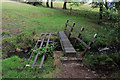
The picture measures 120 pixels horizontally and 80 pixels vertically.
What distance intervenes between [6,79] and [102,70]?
4592 millimetres

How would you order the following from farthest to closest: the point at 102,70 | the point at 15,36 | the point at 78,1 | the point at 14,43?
the point at 78,1 → the point at 15,36 → the point at 14,43 → the point at 102,70

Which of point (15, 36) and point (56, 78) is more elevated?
point (15, 36)

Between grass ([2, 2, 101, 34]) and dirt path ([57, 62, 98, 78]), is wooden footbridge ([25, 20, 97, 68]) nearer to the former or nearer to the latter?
dirt path ([57, 62, 98, 78])

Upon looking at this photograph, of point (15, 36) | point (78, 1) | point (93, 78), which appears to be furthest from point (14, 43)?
point (78, 1)

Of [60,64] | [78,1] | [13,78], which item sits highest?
[78,1]

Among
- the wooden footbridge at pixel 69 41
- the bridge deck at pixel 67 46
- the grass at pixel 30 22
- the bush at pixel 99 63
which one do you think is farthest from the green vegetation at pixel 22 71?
the grass at pixel 30 22

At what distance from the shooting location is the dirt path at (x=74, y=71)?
4.46m

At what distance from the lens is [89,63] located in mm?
5184

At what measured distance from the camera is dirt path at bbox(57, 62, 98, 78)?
4.46 meters

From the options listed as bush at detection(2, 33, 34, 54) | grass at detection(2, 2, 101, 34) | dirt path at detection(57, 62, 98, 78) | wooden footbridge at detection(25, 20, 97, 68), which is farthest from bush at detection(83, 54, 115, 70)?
grass at detection(2, 2, 101, 34)

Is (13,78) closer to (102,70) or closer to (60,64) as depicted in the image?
(60,64)

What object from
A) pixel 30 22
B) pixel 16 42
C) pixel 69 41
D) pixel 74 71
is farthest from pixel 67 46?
pixel 30 22

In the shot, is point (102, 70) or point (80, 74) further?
point (102, 70)

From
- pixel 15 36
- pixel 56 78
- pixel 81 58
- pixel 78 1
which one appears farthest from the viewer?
pixel 78 1
